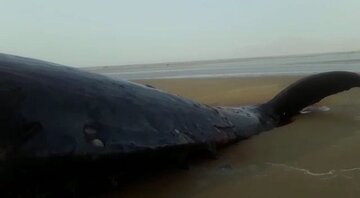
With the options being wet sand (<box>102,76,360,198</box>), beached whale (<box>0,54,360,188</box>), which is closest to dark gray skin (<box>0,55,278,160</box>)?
beached whale (<box>0,54,360,188</box>)

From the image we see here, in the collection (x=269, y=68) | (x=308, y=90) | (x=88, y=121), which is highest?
(x=88, y=121)

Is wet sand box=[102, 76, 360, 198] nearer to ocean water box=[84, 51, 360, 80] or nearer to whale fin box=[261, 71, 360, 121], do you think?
whale fin box=[261, 71, 360, 121]

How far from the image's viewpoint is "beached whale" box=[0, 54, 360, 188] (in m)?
2.48

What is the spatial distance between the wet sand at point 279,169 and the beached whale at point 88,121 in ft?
0.61

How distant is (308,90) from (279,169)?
1.98 meters

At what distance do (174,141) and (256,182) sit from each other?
0.65 metres

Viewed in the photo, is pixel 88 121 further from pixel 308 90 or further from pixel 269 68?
pixel 269 68

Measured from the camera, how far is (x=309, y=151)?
3820 mm

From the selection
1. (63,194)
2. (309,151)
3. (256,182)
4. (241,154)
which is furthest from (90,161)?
(309,151)

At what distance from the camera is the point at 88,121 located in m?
2.69

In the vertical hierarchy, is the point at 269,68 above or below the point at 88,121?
below

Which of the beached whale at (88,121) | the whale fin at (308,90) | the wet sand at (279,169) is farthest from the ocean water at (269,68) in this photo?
the beached whale at (88,121)

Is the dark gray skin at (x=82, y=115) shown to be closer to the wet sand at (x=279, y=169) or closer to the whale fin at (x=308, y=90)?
the wet sand at (x=279, y=169)

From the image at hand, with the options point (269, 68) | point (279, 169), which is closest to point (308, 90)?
point (279, 169)
